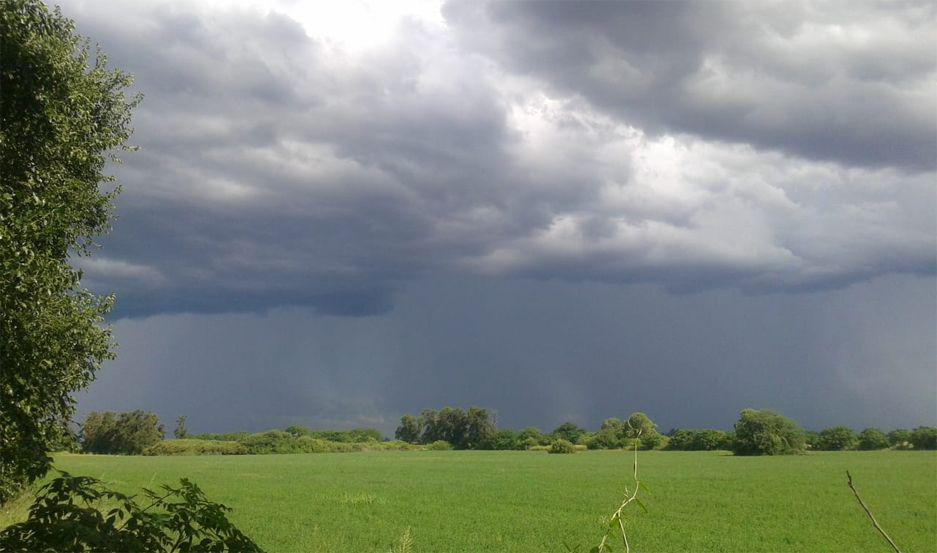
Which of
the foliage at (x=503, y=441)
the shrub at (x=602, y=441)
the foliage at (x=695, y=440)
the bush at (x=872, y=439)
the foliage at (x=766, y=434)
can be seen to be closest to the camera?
the foliage at (x=766, y=434)

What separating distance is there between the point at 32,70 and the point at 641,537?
2042 centimetres

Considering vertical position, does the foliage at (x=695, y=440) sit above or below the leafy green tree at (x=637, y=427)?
below

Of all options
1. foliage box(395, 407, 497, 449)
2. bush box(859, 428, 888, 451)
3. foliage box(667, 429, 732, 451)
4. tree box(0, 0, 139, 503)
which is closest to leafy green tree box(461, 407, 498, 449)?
foliage box(395, 407, 497, 449)

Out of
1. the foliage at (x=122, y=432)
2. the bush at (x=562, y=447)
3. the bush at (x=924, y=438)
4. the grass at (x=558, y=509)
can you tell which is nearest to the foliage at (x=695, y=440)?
the bush at (x=562, y=447)

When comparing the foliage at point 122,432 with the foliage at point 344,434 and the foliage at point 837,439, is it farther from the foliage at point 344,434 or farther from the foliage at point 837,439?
the foliage at point 837,439

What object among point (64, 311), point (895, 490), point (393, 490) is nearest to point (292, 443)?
point (393, 490)

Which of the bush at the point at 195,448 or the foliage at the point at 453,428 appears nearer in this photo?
the bush at the point at 195,448

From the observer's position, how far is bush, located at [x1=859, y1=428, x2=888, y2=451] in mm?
84562

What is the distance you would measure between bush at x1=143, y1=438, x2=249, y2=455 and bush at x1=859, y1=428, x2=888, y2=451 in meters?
83.3

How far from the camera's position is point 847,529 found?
23906mm

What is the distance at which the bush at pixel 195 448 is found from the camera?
288 feet

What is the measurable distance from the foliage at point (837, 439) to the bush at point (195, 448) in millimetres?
79387

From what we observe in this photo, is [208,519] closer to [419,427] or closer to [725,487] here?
[725,487]

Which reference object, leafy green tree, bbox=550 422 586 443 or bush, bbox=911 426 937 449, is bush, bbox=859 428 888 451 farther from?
leafy green tree, bbox=550 422 586 443
